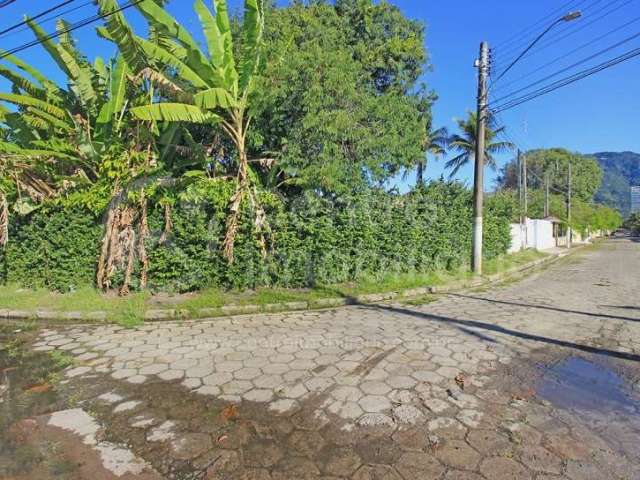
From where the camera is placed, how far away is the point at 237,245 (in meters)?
8.28

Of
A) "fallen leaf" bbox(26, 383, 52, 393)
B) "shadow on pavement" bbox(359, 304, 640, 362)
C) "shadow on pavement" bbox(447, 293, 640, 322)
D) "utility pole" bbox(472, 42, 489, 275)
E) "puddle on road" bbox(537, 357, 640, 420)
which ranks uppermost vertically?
"utility pole" bbox(472, 42, 489, 275)

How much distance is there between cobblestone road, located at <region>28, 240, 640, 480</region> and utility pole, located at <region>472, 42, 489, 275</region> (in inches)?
194

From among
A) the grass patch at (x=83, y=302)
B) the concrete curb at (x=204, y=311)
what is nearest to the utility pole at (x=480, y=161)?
the concrete curb at (x=204, y=311)

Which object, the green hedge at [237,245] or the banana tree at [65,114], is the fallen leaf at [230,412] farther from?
the banana tree at [65,114]

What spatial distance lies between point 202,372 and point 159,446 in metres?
1.42

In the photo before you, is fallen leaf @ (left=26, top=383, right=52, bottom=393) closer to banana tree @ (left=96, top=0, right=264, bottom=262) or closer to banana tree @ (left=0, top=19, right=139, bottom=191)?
banana tree @ (left=96, top=0, right=264, bottom=262)

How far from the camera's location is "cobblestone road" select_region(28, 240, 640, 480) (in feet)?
8.64

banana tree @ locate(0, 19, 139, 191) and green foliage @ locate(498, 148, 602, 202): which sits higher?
green foliage @ locate(498, 148, 602, 202)

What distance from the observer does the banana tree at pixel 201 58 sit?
7266mm

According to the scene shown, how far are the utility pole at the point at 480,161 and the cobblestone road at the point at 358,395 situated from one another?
4.93m

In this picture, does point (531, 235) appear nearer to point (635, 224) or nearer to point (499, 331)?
point (499, 331)

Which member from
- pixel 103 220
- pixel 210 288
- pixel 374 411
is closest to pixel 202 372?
pixel 374 411

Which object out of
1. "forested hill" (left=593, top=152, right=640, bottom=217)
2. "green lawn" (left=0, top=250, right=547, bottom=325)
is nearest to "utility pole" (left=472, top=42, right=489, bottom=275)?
"green lawn" (left=0, top=250, right=547, bottom=325)

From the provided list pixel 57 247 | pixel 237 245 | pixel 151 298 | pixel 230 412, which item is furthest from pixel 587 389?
pixel 57 247
